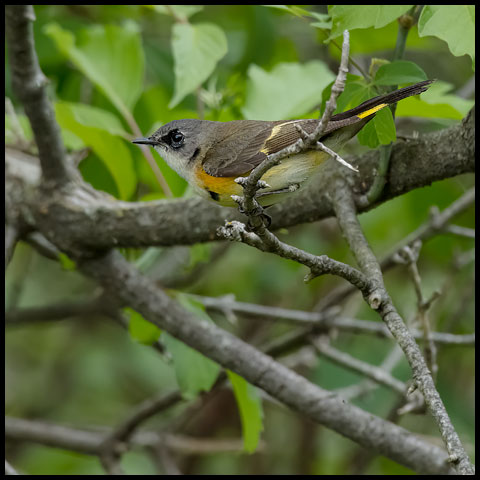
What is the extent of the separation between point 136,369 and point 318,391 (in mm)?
3151

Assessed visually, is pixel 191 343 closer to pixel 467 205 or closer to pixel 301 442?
pixel 467 205

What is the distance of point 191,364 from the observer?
3.21 metres

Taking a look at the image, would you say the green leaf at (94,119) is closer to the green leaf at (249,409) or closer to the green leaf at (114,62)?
the green leaf at (114,62)

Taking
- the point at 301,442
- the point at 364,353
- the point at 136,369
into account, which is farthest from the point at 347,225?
the point at 136,369

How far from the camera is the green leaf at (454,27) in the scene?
6.33ft

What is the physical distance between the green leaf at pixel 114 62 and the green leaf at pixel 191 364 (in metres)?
A: 0.97

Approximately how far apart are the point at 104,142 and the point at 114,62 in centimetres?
43

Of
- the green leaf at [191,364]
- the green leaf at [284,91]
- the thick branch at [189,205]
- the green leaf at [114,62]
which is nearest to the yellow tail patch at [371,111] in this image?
the thick branch at [189,205]

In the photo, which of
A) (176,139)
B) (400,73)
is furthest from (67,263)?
(400,73)

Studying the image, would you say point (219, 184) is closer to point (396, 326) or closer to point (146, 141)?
point (146, 141)

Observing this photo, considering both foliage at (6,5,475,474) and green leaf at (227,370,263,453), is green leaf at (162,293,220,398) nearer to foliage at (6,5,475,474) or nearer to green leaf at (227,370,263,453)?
foliage at (6,5,475,474)

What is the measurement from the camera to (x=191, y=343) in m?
3.05

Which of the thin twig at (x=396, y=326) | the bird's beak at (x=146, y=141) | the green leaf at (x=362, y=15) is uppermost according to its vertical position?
the bird's beak at (x=146, y=141)

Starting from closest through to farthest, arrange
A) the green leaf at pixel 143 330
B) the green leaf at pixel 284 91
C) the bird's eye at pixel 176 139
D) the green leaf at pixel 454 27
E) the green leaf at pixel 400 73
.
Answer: the green leaf at pixel 454 27 → the green leaf at pixel 400 73 → the bird's eye at pixel 176 139 → the green leaf at pixel 284 91 → the green leaf at pixel 143 330
